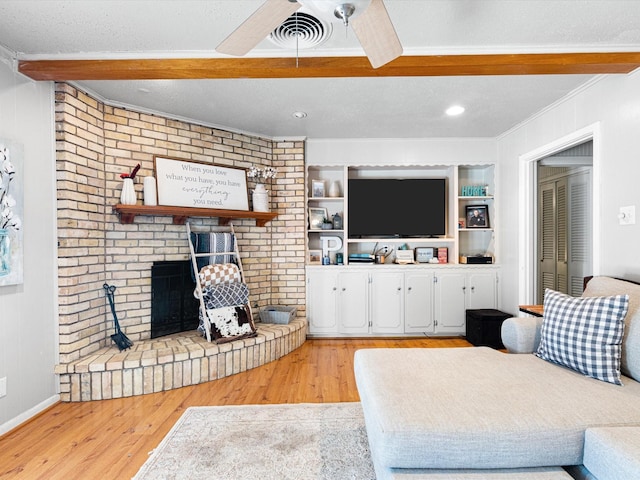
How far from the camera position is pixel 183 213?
3.26 metres

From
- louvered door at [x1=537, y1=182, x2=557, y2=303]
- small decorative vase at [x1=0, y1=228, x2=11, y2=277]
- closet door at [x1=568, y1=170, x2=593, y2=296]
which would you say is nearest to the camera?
small decorative vase at [x1=0, y1=228, x2=11, y2=277]

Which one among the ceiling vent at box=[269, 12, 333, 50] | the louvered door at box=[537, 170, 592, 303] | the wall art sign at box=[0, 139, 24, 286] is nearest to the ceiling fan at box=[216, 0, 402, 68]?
the ceiling vent at box=[269, 12, 333, 50]

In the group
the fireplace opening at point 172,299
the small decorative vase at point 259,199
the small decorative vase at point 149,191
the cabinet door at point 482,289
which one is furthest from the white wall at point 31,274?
the cabinet door at point 482,289

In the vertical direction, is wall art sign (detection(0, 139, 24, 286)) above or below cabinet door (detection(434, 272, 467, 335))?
above

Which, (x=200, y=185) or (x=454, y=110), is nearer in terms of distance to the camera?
(x=454, y=110)

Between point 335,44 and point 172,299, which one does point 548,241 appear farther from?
point 172,299

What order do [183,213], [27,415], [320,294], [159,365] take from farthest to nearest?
1. [320,294]
2. [183,213]
3. [159,365]
4. [27,415]

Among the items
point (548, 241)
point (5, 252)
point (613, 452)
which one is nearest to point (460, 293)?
point (548, 241)

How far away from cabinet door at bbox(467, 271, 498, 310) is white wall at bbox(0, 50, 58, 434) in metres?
4.05

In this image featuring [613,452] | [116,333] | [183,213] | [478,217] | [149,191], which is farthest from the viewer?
[478,217]

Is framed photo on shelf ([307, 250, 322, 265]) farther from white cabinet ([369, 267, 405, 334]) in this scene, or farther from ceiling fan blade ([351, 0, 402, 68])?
ceiling fan blade ([351, 0, 402, 68])

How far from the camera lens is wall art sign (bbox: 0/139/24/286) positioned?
85.4 inches

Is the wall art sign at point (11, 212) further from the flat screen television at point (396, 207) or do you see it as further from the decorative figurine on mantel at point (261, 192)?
the flat screen television at point (396, 207)

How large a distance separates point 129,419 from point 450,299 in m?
3.39
